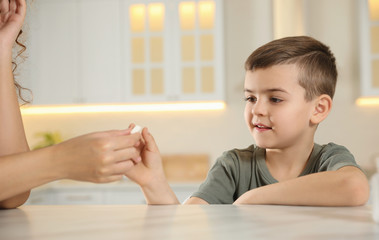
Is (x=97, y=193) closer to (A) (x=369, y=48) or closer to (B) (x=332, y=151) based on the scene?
(A) (x=369, y=48)

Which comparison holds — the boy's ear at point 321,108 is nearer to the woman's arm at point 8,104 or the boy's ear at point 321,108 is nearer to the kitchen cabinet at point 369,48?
the woman's arm at point 8,104

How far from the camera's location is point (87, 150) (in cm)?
70

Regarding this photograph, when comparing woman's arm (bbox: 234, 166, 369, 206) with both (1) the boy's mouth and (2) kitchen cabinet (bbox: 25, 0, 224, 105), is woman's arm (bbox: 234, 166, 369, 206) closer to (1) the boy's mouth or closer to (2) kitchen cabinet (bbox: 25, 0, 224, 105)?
(1) the boy's mouth

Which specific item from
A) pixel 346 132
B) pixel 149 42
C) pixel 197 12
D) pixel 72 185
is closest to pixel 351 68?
pixel 346 132

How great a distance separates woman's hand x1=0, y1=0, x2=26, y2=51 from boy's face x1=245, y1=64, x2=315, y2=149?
661 millimetres

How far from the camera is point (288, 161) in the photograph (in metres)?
1.38

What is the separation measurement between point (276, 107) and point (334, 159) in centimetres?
24

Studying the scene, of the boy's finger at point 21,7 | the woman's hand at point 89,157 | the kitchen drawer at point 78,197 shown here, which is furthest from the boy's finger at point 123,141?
the kitchen drawer at point 78,197

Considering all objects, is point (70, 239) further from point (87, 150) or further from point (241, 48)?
point (241, 48)

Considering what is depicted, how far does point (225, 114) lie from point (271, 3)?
102 centimetres

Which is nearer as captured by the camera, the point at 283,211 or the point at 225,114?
the point at 283,211

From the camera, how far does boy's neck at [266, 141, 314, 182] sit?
1.37 meters

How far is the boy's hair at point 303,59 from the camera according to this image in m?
1.37

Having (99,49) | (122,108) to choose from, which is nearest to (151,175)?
(99,49)
